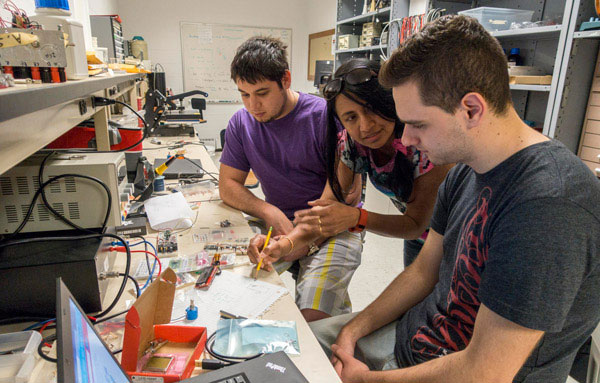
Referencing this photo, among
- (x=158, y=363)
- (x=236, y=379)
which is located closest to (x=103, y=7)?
(x=158, y=363)

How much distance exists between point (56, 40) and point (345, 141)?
96cm

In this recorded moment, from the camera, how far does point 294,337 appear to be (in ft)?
2.70

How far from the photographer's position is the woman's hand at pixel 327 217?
1280 mm

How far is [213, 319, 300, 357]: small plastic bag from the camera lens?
0.78 metres

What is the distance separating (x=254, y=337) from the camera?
823 millimetres

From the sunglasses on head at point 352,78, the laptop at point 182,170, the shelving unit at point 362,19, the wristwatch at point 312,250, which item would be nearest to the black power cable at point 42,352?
the wristwatch at point 312,250

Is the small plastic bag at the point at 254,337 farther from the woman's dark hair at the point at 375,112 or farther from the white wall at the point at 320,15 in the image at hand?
Result: the white wall at the point at 320,15

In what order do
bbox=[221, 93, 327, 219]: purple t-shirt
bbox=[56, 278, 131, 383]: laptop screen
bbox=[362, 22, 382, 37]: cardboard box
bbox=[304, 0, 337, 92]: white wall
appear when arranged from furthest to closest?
bbox=[304, 0, 337, 92]: white wall, bbox=[362, 22, 382, 37]: cardboard box, bbox=[221, 93, 327, 219]: purple t-shirt, bbox=[56, 278, 131, 383]: laptop screen

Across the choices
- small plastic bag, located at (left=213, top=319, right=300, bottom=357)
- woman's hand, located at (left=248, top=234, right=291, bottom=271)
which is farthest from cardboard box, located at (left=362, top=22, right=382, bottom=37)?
small plastic bag, located at (left=213, top=319, right=300, bottom=357)

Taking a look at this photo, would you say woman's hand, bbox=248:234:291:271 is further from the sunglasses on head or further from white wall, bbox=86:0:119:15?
white wall, bbox=86:0:119:15

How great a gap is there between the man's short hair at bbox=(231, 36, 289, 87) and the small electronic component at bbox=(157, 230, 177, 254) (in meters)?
0.69

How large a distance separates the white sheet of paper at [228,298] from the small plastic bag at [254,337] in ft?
0.12

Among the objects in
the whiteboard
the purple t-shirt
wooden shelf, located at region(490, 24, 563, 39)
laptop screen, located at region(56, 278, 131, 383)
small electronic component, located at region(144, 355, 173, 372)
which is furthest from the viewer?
the whiteboard

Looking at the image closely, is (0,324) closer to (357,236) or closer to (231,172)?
(231,172)
